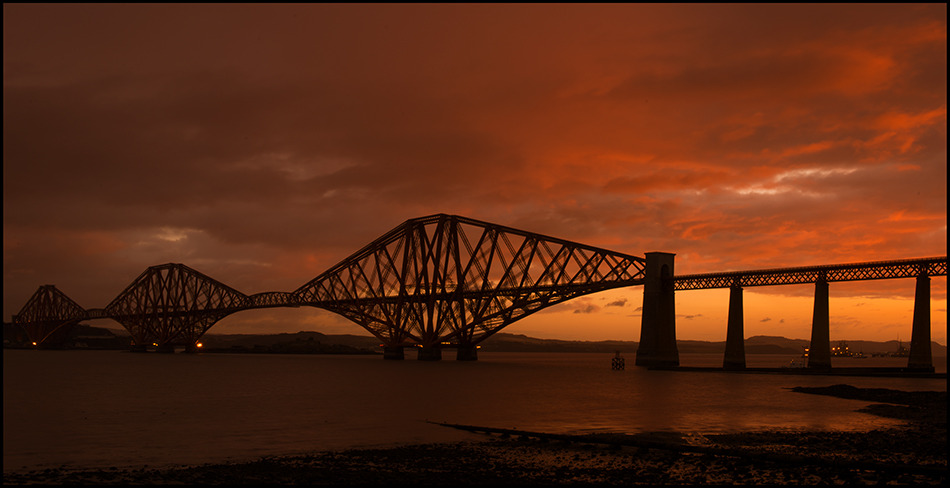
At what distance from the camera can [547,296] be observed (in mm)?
116750

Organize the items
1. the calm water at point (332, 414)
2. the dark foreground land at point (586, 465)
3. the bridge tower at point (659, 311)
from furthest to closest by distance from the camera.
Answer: the bridge tower at point (659, 311), the calm water at point (332, 414), the dark foreground land at point (586, 465)

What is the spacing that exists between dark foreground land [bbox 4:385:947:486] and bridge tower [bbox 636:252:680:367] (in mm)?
66877

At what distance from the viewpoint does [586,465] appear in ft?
83.4

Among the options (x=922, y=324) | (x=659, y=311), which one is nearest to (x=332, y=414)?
(x=922, y=324)

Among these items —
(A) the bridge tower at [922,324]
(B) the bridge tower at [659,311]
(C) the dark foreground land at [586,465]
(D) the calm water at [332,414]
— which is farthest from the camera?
(B) the bridge tower at [659,311]

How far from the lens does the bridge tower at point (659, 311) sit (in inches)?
3900

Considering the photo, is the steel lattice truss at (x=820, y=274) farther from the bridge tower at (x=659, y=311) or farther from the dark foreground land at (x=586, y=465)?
the dark foreground land at (x=586, y=465)

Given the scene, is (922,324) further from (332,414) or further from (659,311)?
(332,414)

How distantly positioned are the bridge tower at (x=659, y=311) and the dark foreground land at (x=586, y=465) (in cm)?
6688

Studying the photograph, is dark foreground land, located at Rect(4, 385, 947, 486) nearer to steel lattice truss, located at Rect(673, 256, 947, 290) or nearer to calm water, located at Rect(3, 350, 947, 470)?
calm water, located at Rect(3, 350, 947, 470)

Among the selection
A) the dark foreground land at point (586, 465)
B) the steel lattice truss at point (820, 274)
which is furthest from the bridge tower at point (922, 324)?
the dark foreground land at point (586, 465)

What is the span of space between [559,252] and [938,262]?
166 ft

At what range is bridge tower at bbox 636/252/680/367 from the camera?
99.1m

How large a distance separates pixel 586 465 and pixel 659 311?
75561mm
